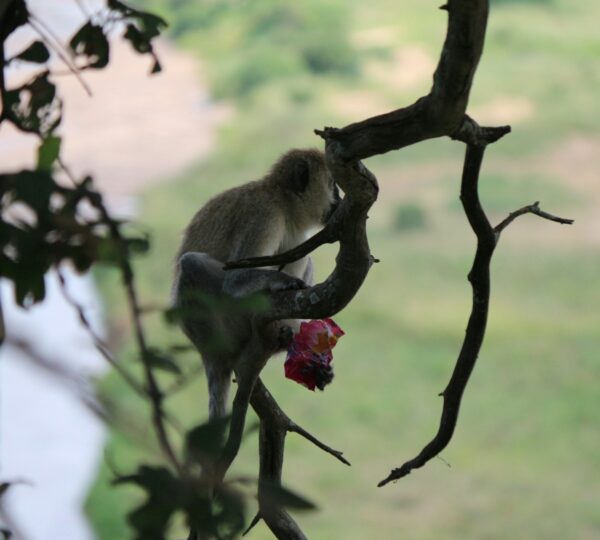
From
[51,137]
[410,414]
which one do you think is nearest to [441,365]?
[410,414]

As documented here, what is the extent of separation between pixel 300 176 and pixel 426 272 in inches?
396

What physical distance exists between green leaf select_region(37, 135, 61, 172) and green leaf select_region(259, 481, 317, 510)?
0.29 m

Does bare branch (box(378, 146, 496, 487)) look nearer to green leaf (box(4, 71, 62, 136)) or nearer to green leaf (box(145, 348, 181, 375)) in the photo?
green leaf (box(4, 71, 62, 136))

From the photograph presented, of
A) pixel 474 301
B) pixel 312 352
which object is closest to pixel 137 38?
pixel 474 301

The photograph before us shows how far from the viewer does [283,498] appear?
2.40ft

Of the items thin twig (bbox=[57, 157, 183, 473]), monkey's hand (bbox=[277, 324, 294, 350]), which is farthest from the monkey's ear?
thin twig (bbox=[57, 157, 183, 473])

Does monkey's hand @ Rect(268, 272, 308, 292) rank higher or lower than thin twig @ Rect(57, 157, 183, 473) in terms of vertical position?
lower

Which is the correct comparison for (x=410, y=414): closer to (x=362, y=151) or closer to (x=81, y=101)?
(x=362, y=151)

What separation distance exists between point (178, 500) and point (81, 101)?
1876 cm

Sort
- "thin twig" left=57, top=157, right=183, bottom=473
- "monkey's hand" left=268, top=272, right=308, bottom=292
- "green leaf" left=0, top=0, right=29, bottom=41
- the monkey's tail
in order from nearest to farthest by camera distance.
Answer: "thin twig" left=57, top=157, right=183, bottom=473
"green leaf" left=0, top=0, right=29, bottom=41
"monkey's hand" left=268, top=272, right=308, bottom=292
the monkey's tail

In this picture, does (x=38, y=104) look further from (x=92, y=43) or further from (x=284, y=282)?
(x=284, y=282)

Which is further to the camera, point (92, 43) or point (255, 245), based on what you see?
point (255, 245)

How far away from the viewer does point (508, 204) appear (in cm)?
1338

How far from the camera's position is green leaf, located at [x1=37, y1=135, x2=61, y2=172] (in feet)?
2.92
